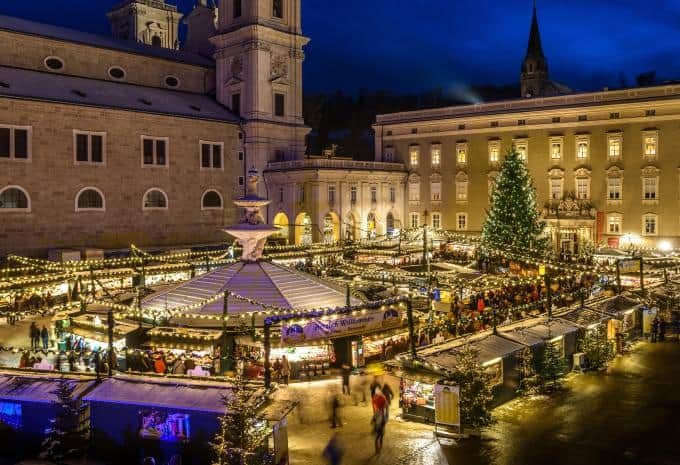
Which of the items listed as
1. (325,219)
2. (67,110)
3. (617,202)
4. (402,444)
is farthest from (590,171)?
(402,444)

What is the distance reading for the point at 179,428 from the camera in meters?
13.9

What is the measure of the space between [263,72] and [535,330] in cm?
Result: 4003

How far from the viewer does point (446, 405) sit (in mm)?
16156

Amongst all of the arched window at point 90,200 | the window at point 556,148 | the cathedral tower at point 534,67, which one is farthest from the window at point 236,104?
the cathedral tower at point 534,67

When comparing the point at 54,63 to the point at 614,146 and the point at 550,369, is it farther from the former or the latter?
the point at 550,369

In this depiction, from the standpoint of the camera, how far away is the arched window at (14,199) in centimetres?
3884

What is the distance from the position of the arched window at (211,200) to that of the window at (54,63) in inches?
522

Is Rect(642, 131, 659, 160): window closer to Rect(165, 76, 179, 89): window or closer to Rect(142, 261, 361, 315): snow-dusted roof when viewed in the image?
Rect(142, 261, 361, 315): snow-dusted roof

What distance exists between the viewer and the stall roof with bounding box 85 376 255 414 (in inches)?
545

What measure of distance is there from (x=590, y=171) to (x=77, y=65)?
1505 inches

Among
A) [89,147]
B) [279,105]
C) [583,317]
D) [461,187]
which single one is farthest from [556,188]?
[89,147]

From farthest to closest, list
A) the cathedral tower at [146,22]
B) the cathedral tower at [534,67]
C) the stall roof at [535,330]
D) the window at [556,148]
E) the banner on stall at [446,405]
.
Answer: the cathedral tower at [534,67] < the cathedral tower at [146,22] < the window at [556,148] < the stall roof at [535,330] < the banner on stall at [446,405]

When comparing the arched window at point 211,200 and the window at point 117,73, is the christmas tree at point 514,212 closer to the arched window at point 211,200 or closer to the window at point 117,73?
the arched window at point 211,200

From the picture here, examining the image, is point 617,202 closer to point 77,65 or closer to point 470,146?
point 470,146
